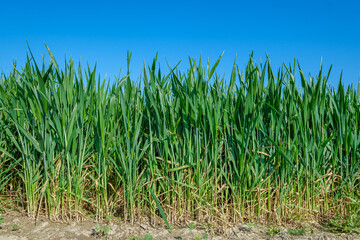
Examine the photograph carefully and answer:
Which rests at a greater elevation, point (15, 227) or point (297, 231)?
point (15, 227)

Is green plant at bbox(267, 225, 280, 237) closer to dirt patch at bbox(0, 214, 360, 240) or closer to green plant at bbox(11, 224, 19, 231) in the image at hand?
dirt patch at bbox(0, 214, 360, 240)

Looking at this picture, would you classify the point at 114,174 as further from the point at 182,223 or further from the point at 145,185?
the point at 182,223

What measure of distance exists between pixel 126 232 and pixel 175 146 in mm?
861

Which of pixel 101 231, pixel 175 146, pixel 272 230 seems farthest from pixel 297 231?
pixel 101 231

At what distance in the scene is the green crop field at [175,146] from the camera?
2711 mm

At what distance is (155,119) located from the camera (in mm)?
2863

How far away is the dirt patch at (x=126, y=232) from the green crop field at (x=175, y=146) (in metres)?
0.10

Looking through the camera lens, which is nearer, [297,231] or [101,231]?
[101,231]

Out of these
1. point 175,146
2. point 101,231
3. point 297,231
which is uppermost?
point 175,146

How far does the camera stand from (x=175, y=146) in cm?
273


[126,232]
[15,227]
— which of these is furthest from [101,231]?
[15,227]

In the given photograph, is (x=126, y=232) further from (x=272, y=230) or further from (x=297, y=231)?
(x=297, y=231)

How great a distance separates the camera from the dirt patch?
263 cm

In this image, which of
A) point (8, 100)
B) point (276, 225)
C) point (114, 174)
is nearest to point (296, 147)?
point (276, 225)
